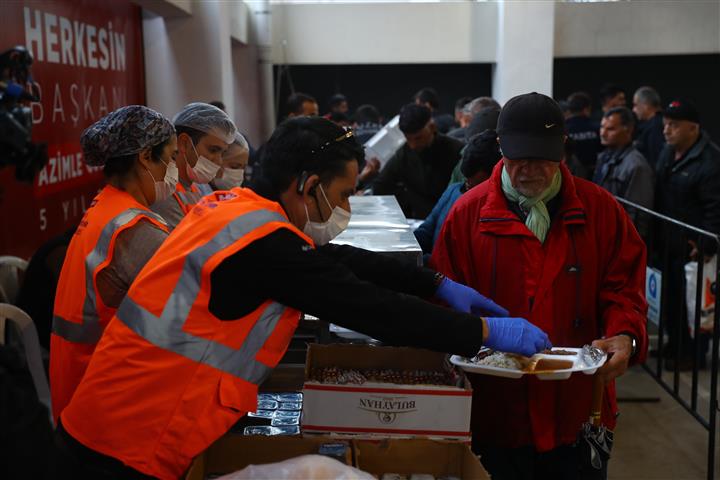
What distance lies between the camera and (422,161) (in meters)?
5.40

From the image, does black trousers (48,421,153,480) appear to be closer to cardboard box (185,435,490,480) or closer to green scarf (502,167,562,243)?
cardboard box (185,435,490,480)

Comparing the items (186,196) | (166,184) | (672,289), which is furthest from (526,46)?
(166,184)

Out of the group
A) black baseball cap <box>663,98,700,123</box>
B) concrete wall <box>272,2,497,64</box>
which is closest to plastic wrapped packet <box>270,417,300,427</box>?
black baseball cap <box>663,98,700,123</box>

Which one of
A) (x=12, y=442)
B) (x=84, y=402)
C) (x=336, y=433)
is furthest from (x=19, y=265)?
(x=12, y=442)

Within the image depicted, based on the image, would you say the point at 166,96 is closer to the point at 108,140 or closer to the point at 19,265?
the point at 19,265

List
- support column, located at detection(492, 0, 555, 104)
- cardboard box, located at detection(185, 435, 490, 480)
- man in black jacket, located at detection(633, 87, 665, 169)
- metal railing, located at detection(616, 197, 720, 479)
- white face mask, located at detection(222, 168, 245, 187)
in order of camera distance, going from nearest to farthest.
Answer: cardboard box, located at detection(185, 435, 490, 480)
white face mask, located at detection(222, 168, 245, 187)
metal railing, located at detection(616, 197, 720, 479)
man in black jacket, located at detection(633, 87, 665, 169)
support column, located at detection(492, 0, 555, 104)

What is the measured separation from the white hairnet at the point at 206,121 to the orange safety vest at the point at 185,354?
179 cm

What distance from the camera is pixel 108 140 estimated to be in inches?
98.6

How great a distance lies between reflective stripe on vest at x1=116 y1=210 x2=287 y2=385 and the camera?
65.3 inches

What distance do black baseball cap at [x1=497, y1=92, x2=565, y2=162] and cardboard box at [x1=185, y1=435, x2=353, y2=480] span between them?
96cm

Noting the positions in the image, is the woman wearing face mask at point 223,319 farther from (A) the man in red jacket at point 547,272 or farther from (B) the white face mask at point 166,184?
(B) the white face mask at point 166,184

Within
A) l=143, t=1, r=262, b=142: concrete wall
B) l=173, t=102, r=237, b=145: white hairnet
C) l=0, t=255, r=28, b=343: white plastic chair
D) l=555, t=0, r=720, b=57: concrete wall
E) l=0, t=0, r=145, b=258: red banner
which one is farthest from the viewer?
l=555, t=0, r=720, b=57: concrete wall

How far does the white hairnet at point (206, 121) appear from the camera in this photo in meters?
3.46

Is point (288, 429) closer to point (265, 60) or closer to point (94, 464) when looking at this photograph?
point (94, 464)
